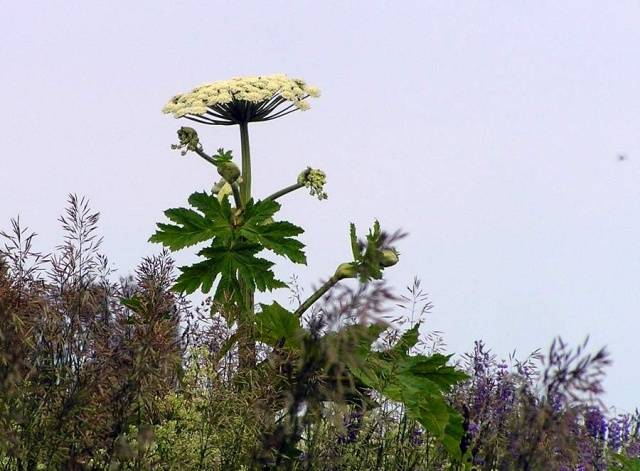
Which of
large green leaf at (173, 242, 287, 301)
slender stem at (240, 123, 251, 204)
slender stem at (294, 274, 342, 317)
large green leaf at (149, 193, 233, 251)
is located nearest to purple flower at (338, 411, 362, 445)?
slender stem at (294, 274, 342, 317)

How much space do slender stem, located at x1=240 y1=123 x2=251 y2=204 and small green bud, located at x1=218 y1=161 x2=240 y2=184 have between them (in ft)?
1.05

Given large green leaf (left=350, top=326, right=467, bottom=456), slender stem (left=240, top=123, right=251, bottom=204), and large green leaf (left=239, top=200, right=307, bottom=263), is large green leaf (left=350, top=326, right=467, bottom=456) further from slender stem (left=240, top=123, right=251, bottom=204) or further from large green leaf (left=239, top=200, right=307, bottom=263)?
slender stem (left=240, top=123, right=251, bottom=204)

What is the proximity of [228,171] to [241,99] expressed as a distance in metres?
0.62

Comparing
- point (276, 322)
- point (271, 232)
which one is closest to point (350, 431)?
point (276, 322)

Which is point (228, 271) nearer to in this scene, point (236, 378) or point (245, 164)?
point (245, 164)

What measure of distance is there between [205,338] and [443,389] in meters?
1.93

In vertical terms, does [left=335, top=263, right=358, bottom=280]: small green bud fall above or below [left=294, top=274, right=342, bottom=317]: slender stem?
above

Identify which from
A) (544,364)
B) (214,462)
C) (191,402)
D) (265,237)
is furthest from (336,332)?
(265,237)

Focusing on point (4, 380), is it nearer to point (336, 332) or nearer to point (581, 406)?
point (336, 332)

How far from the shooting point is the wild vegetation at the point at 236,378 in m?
2.99

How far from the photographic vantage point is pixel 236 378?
4.29m

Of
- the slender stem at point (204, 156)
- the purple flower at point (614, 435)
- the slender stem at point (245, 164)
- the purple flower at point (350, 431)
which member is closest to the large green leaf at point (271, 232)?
the slender stem at point (245, 164)

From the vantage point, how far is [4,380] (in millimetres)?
3395

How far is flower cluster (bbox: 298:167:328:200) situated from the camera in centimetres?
805
